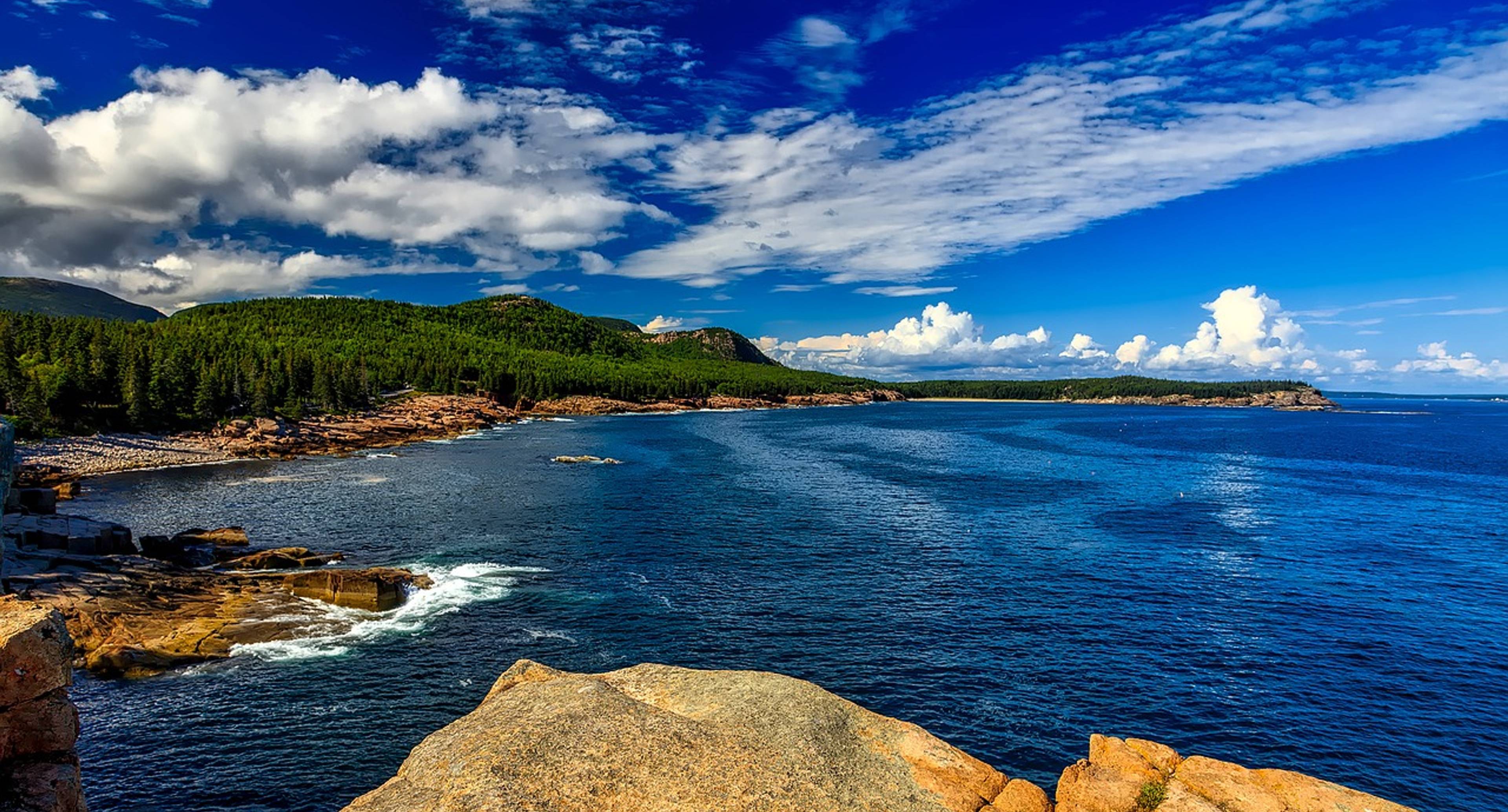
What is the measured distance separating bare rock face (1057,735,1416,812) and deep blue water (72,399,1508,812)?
997cm

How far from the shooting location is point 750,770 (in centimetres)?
1686

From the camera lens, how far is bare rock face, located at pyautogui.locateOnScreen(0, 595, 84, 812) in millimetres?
16562

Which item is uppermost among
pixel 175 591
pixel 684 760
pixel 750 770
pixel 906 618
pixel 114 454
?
pixel 684 760

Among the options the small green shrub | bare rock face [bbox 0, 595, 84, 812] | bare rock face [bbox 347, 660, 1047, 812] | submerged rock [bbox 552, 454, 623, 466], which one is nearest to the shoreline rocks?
bare rock face [bbox 0, 595, 84, 812]

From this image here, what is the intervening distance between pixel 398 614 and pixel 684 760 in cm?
3361

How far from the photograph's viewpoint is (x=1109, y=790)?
698 inches

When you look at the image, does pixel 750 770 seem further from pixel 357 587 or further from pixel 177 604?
pixel 177 604

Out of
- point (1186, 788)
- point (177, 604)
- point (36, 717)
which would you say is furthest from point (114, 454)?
point (1186, 788)

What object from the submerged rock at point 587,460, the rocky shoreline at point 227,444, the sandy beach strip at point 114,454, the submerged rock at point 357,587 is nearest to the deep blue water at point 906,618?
the submerged rock at point 357,587

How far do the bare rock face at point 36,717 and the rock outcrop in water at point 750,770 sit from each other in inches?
295

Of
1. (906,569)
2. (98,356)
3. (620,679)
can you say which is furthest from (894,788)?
(98,356)

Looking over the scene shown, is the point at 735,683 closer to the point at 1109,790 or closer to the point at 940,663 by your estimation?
the point at 1109,790

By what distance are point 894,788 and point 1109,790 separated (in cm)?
548

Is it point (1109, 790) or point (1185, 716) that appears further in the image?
point (1185, 716)
